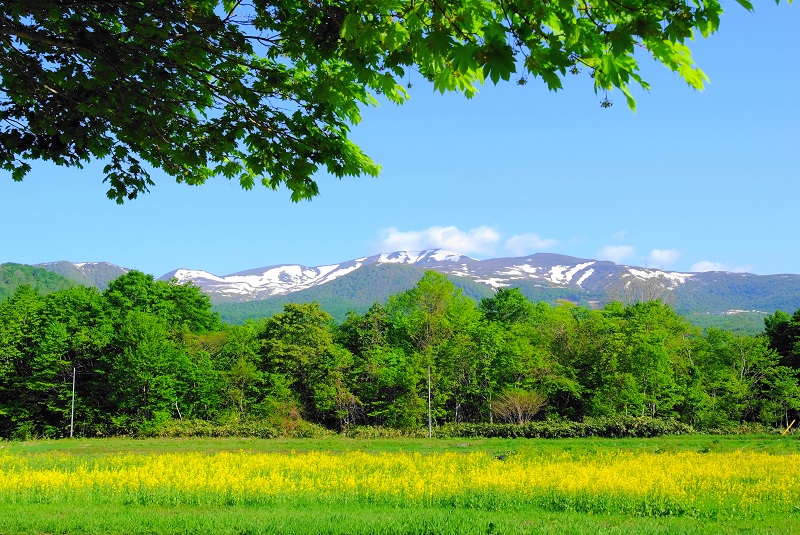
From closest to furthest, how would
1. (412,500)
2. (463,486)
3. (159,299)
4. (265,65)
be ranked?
(265,65)
(412,500)
(463,486)
(159,299)

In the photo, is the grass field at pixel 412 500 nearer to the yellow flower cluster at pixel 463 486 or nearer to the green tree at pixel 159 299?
the yellow flower cluster at pixel 463 486

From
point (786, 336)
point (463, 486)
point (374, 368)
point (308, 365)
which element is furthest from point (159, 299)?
point (786, 336)

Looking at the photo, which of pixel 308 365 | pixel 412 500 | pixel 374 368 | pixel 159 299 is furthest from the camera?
pixel 159 299

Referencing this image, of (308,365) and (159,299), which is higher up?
(159,299)

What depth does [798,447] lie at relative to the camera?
31438mm

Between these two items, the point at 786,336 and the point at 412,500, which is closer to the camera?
the point at 412,500

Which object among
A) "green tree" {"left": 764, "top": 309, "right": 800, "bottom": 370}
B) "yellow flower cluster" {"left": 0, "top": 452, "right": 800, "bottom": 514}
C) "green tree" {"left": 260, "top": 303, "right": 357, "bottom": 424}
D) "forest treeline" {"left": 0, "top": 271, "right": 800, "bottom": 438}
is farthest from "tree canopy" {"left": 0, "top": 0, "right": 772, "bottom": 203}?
"green tree" {"left": 764, "top": 309, "right": 800, "bottom": 370}

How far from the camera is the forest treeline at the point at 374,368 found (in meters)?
48.7

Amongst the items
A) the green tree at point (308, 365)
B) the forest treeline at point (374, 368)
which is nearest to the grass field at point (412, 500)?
the forest treeline at point (374, 368)

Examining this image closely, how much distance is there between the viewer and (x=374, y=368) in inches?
2106

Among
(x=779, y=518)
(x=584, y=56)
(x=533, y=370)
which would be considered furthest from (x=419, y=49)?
(x=533, y=370)

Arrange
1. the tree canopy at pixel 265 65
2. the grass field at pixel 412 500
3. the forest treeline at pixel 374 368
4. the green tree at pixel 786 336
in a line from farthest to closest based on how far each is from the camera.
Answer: the green tree at pixel 786 336 → the forest treeline at pixel 374 368 → the grass field at pixel 412 500 → the tree canopy at pixel 265 65

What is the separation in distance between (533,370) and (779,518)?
38894mm

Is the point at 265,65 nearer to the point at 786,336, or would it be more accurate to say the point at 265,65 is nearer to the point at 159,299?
the point at 159,299
